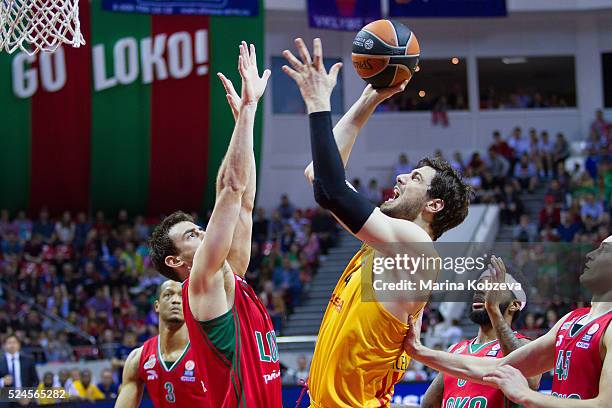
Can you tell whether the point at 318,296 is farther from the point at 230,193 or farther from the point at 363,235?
the point at 363,235

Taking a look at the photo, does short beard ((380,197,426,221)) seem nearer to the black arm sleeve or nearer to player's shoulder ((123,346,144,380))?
the black arm sleeve

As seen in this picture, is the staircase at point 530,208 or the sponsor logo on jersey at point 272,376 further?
the staircase at point 530,208

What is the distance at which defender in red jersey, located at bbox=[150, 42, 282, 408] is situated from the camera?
5.30m

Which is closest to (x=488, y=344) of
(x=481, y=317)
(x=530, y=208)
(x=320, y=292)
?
(x=481, y=317)

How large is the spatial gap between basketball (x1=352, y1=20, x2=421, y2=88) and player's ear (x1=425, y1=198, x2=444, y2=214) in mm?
641

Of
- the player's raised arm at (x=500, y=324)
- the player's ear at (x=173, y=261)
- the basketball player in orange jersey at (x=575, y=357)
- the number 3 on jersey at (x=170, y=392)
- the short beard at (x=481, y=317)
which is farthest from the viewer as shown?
the number 3 on jersey at (x=170, y=392)

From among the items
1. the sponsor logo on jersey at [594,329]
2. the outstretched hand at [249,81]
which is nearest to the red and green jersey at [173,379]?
the outstretched hand at [249,81]

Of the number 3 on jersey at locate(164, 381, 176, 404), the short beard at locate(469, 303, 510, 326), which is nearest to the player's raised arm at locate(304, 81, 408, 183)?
the short beard at locate(469, 303, 510, 326)

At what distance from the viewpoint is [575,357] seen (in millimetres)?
5078

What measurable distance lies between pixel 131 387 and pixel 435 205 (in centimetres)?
330

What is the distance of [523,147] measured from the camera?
25.2 m

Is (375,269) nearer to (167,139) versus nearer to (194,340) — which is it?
(194,340)

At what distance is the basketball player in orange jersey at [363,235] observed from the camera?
16.0 feet

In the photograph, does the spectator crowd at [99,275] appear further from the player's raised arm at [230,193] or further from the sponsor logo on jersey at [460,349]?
the player's raised arm at [230,193]
